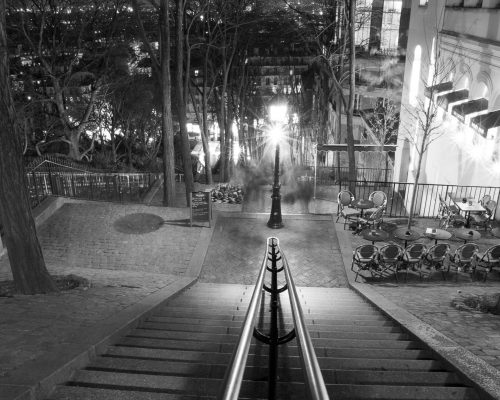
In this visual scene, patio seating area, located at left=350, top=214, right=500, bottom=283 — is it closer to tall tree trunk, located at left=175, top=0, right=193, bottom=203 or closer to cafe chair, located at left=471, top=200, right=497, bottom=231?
cafe chair, located at left=471, top=200, right=497, bottom=231

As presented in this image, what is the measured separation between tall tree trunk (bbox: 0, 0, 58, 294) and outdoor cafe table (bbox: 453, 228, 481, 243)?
9.59 meters

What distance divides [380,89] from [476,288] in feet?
67.6

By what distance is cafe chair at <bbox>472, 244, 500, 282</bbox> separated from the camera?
993 centimetres

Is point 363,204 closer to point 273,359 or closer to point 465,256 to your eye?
point 465,256

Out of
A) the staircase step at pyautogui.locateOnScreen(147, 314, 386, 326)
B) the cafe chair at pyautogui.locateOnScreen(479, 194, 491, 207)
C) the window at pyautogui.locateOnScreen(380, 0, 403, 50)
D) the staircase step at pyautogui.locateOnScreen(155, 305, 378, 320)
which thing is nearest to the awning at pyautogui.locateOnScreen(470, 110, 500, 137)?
the cafe chair at pyautogui.locateOnScreen(479, 194, 491, 207)

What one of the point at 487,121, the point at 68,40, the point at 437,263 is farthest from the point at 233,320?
the point at 68,40

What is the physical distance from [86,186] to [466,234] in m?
13.0

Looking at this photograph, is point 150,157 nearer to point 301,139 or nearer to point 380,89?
point 301,139

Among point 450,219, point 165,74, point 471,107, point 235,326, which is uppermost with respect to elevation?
point 165,74

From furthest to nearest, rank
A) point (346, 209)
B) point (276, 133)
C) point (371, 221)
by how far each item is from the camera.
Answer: point (346, 209), point (371, 221), point (276, 133)

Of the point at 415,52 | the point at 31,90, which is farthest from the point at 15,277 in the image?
the point at 415,52

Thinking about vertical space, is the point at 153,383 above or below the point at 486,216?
above

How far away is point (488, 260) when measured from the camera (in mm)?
9961

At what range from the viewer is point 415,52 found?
20.1m
